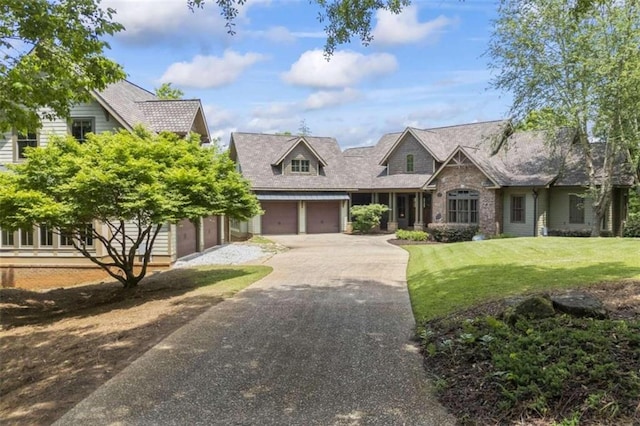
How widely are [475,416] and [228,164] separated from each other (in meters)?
11.2

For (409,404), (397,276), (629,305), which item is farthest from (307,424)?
(397,276)

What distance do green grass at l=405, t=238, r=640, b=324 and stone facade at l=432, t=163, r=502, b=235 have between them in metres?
6.67

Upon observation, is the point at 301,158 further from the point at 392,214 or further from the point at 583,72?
the point at 583,72

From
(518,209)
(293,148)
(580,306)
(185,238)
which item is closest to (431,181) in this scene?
(518,209)

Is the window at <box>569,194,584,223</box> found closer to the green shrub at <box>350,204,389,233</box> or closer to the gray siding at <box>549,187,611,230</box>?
the gray siding at <box>549,187,611,230</box>

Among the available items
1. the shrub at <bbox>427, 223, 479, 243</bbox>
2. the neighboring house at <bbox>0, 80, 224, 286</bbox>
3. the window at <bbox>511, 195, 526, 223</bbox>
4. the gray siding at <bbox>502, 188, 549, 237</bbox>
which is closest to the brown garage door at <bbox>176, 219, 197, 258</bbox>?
the neighboring house at <bbox>0, 80, 224, 286</bbox>

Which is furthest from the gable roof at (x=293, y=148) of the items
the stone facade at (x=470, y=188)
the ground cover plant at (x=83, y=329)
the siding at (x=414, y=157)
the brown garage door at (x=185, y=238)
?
the ground cover plant at (x=83, y=329)

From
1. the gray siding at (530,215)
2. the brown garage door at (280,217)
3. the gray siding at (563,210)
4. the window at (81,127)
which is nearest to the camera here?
the window at (81,127)

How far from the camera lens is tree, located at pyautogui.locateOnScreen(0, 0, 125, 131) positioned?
756cm

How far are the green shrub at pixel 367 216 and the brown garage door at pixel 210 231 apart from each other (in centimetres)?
955

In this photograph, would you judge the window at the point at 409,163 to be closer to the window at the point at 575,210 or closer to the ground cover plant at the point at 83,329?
the window at the point at 575,210

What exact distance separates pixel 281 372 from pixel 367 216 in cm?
2403

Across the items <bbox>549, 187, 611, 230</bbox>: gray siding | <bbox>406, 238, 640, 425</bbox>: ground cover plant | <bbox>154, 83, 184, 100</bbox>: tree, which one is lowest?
<bbox>406, 238, 640, 425</bbox>: ground cover plant

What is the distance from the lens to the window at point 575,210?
23875 mm
